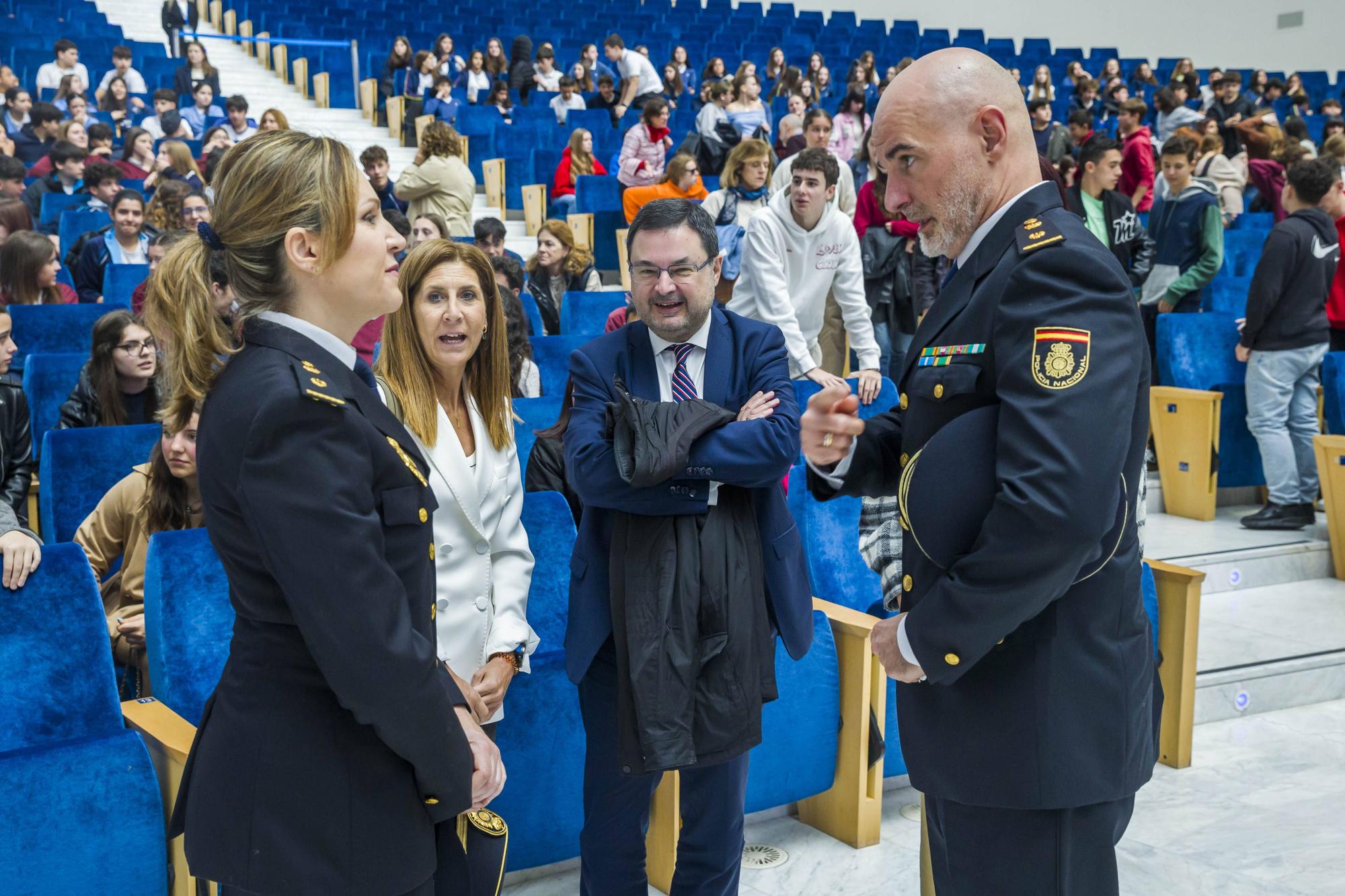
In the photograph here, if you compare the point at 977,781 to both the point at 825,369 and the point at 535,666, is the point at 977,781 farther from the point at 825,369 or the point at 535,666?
the point at 825,369

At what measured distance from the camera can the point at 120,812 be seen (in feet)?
5.26

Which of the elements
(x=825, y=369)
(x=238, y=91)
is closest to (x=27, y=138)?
(x=238, y=91)

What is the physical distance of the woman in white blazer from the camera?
1.69m

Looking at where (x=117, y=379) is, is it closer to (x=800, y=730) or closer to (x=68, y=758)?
(x=68, y=758)

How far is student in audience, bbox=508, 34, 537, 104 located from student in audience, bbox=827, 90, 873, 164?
8.88 feet

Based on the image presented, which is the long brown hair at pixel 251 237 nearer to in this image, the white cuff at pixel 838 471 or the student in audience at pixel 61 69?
the white cuff at pixel 838 471

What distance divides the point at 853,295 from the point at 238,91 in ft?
24.6

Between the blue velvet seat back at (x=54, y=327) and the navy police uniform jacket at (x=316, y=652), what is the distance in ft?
10.2

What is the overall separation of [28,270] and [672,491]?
3311mm

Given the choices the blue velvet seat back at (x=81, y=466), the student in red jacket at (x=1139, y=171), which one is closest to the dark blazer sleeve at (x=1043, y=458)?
the blue velvet seat back at (x=81, y=466)

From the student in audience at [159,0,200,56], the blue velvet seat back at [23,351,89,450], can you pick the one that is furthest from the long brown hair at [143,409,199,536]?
the student in audience at [159,0,200,56]

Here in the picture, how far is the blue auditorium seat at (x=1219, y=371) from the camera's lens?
421 cm

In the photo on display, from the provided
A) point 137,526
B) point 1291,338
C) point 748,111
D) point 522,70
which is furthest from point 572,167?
point 137,526

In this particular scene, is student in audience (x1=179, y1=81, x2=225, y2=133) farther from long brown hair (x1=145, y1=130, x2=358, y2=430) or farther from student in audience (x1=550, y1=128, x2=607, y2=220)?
long brown hair (x1=145, y1=130, x2=358, y2=430)
